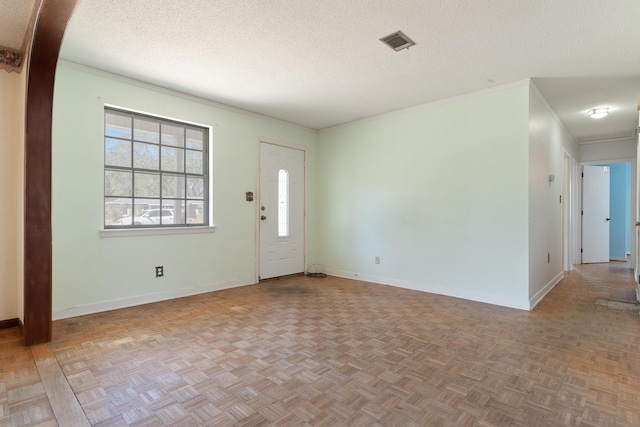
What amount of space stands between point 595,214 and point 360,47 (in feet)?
21.9

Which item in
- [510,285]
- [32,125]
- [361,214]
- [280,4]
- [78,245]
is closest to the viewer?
[280,4]

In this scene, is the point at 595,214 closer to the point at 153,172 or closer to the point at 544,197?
the point at 544,197

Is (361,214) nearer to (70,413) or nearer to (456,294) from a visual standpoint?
(456,294)

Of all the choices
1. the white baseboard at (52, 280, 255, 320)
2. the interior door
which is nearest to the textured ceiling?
the white baseboard at (52, 280, 255, 320)

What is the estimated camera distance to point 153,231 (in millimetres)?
3762

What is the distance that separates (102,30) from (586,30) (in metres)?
3.85

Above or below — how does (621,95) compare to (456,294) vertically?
above

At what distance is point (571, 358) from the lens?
7.73ft

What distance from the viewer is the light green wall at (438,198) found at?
368 centimetres

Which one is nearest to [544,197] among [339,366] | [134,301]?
[339,366]

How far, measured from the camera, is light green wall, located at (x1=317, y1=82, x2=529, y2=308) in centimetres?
368

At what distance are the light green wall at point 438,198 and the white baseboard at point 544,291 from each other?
0.19 m

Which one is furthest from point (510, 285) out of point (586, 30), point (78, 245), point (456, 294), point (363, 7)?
point (78, 245)

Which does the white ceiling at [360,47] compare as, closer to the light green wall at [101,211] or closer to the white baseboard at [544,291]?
the light green wall at [101,211]
